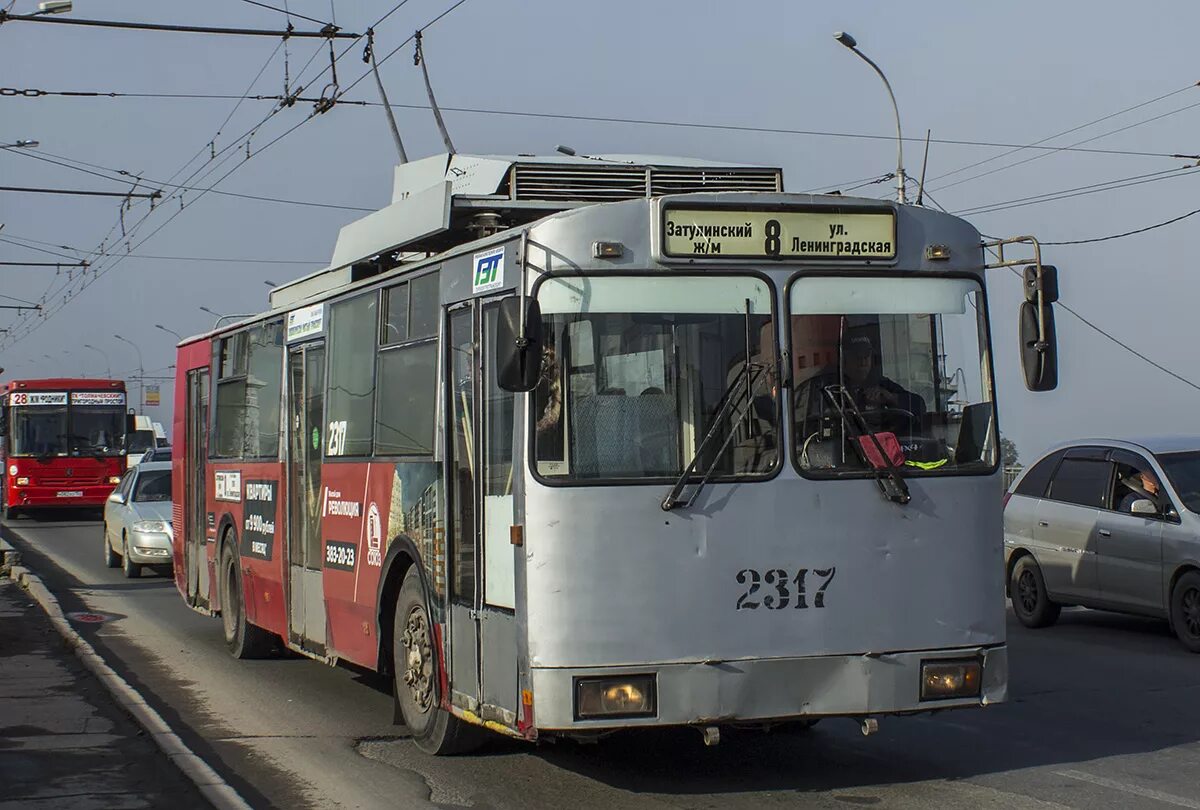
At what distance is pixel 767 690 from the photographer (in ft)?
23.7

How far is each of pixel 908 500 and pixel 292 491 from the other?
5.55 m

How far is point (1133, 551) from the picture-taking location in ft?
45.4

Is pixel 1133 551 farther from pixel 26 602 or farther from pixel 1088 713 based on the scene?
pixel 26 602

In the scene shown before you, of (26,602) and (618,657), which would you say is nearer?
(618,657)

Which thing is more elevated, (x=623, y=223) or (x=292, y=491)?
(x=623, y=223)

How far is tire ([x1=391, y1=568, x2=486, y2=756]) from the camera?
→ 28.2ft

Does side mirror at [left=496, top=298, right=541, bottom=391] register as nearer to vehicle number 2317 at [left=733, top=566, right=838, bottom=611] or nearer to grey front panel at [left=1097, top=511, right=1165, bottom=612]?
vehicle number 2317 at [left=733, top=566, right=838, bottom=611]

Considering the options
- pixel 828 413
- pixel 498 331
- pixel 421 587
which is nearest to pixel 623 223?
pixel 498 331

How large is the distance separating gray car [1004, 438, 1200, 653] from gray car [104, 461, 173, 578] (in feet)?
38.9

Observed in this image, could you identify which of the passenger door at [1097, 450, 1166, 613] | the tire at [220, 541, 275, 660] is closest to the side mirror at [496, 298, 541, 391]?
the tire at [220, 541, 275, 660]

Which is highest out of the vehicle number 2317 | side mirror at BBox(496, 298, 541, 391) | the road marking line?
A: side mirror at BBox(496, 298, 541, 391)

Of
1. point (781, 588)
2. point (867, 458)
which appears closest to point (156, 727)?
point (781, 588)

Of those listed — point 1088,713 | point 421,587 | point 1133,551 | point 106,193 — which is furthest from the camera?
point 106,193

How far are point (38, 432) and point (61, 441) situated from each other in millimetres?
583
